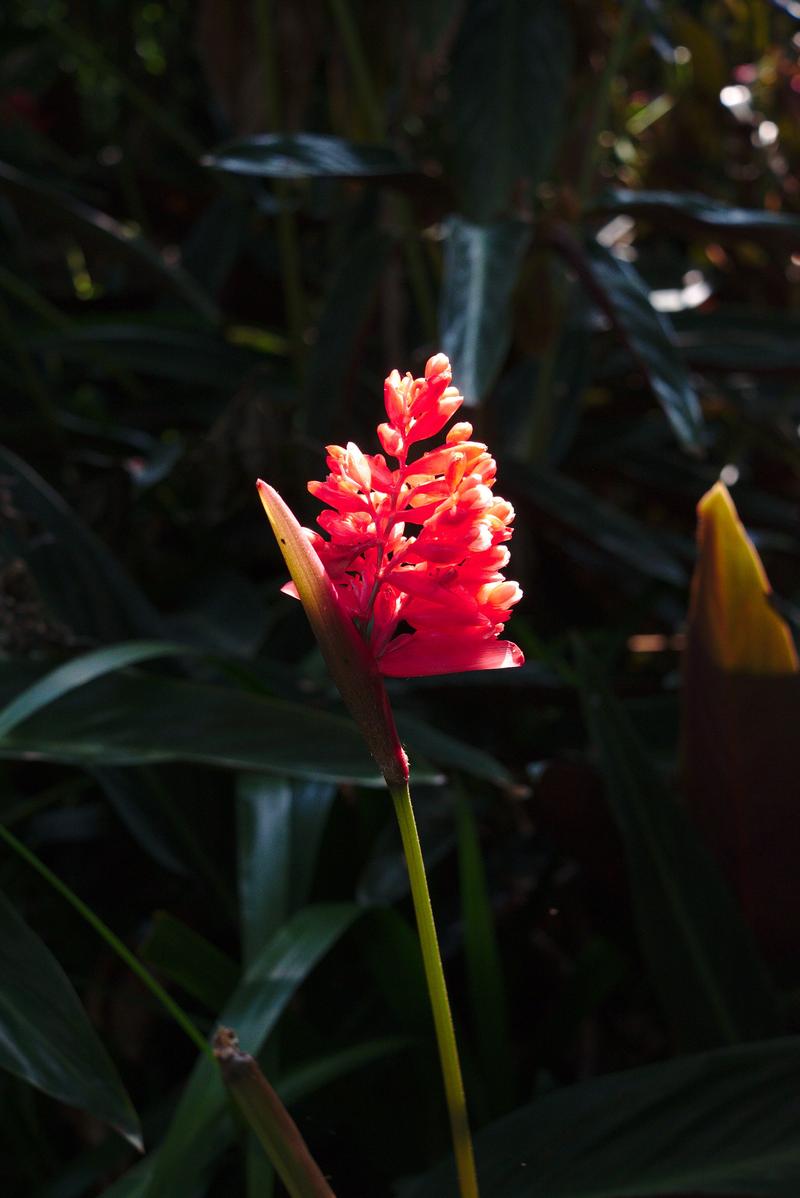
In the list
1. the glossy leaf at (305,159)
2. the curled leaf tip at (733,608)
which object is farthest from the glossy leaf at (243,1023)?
the glossy leaf at (305,159)

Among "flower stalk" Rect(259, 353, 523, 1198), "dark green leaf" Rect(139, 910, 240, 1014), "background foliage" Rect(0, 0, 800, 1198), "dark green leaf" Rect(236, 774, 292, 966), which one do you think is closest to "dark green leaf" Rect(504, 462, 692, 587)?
"background foliage" Rect(0, 0, 800, 1198)

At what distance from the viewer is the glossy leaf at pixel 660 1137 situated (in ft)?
1.38

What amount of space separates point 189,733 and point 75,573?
256 millimetres

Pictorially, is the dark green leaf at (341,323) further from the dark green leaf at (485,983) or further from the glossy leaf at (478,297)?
the dark green leaf at (485,983)

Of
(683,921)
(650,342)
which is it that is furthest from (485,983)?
(650,342)

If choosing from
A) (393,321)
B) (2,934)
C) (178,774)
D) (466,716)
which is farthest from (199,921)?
(393,321)

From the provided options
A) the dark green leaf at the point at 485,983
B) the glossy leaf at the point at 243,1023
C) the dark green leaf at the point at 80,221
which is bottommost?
the dark green leaf at the point at 485,983

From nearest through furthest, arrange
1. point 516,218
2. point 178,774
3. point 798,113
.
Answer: point 178,774
point 516,218
point 798,113

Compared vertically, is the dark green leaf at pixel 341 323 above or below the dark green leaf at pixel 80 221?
below

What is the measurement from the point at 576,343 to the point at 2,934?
30.6 inches

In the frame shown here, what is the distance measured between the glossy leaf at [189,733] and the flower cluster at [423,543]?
0.87ft

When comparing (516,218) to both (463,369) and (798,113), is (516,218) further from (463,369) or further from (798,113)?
(798,113)

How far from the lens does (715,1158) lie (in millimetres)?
427

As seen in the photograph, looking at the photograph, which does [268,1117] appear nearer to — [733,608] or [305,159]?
[733,608]
